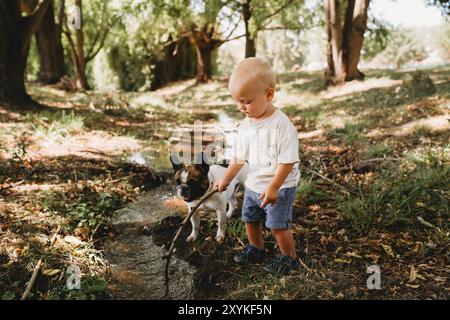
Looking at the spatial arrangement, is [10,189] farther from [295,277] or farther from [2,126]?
[295,277]

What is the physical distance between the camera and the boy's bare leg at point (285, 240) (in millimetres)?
2834

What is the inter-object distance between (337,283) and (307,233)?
882 mm

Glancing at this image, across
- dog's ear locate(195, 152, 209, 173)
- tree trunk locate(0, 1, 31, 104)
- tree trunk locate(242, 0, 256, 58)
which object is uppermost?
tree trunk locate(242, 0, 256, 58)

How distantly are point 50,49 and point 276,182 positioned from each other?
18.2 metres

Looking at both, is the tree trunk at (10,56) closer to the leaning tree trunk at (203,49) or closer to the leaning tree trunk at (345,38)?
the leaning tree trunk at (345,38)

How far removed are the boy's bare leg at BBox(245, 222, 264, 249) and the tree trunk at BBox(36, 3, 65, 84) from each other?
679 inches

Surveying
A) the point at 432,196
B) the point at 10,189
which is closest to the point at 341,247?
the point at 432,196

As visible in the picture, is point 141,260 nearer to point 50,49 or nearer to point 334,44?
point 334,44

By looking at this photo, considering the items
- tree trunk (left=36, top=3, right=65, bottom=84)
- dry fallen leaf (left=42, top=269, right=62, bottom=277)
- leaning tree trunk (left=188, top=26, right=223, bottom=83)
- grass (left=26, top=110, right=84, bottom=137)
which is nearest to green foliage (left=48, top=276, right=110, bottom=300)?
dry fallen leaf (left=42, top=269, right=62, bottom=277)

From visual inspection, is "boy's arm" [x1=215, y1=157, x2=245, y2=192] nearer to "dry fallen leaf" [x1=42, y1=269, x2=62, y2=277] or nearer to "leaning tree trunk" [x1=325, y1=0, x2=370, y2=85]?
"dry fallen leaf" [x1=42, y1=269, x2=62, y2=277]

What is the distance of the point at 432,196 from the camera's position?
385 cm

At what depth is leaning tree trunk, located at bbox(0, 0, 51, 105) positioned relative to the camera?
326 inches

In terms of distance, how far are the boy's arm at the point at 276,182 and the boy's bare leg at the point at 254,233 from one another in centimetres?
56

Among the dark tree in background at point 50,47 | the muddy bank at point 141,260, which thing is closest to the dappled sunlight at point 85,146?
the muddy bank at point 141,260
